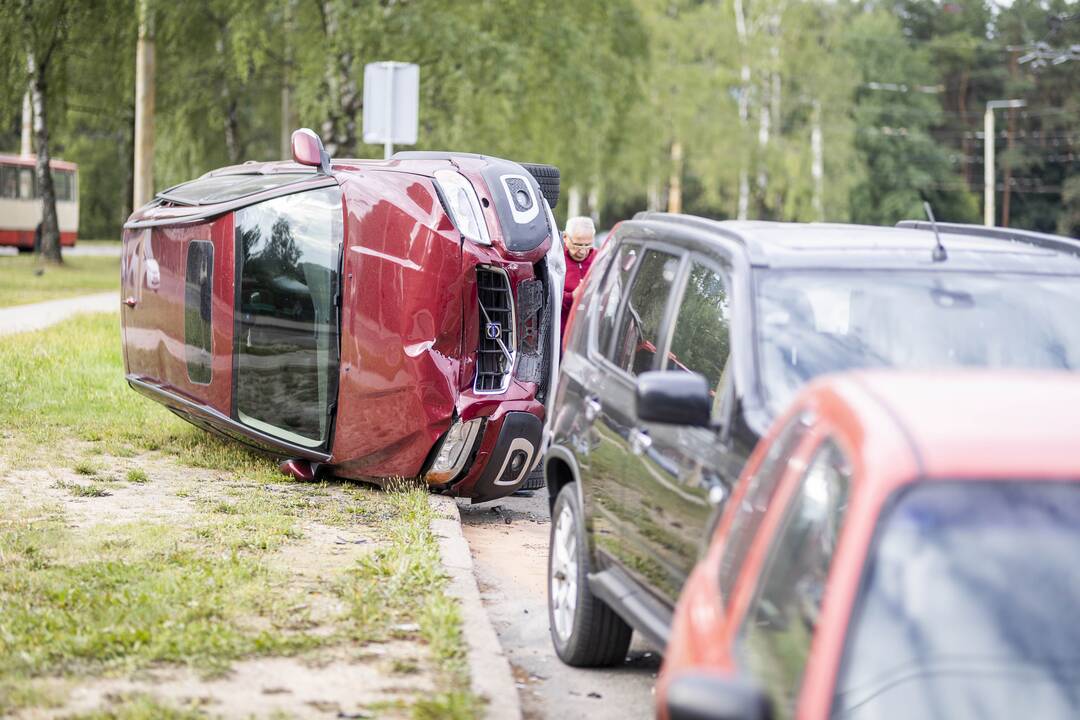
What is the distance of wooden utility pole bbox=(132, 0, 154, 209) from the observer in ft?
84.1

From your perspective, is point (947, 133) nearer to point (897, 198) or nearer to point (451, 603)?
point (897, 198)

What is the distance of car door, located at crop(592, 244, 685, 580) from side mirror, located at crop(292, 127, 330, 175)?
3544mm

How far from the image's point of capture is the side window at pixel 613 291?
6520 millimetres

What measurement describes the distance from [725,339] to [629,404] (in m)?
0.95

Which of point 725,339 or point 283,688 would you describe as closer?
point 283,688

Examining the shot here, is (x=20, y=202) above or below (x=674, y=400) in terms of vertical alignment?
below

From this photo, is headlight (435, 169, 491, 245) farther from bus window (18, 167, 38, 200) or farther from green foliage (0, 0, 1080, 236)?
bus window (18, 167, 38, 200)

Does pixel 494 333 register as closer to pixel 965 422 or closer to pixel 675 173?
pixel 965 422

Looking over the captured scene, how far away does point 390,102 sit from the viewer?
15625mm

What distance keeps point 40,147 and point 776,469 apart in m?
32.0

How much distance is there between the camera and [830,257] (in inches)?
215

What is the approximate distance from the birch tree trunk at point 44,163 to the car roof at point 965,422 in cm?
2917

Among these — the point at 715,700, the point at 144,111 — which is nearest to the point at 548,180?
the point at 715,700

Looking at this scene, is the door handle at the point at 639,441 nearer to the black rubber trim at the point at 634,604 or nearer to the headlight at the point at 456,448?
the black rubber trim at the point at 634,604
